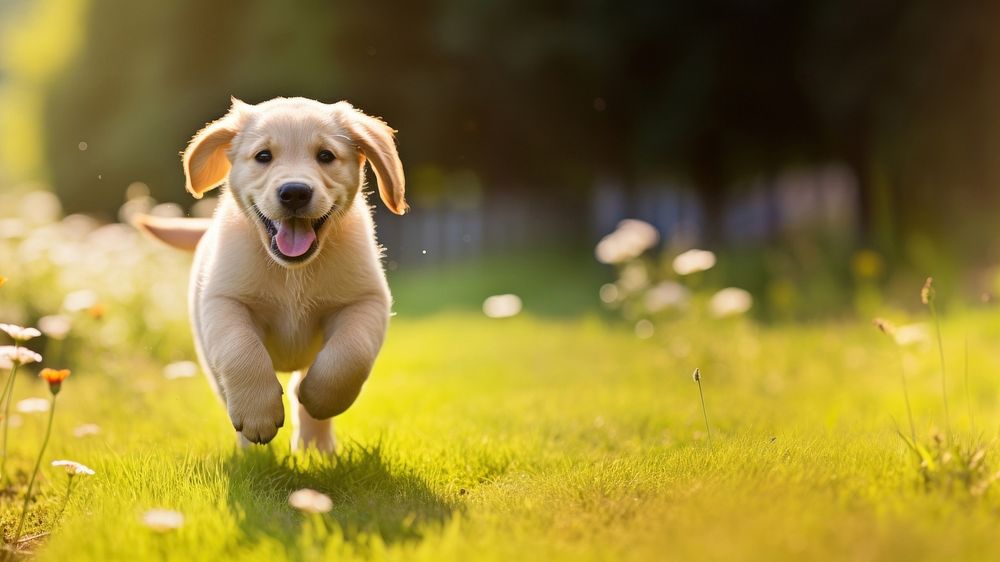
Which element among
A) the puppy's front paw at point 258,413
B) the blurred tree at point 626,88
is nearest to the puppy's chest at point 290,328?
the puppy's front paw at point 258,413

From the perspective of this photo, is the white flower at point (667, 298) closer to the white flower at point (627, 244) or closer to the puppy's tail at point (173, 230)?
the white flower at point (627, 244)

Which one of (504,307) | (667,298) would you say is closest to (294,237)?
(667,298)

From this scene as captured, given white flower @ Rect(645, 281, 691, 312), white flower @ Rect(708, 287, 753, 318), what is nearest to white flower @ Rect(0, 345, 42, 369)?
white flower @ Rect(708, 287, 753, 318)

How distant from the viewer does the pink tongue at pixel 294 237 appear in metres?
3.38

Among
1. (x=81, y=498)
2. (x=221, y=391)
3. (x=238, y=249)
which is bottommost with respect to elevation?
(x=81, y=498)

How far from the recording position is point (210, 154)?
12.0 feet

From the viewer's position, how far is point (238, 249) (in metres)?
3.67

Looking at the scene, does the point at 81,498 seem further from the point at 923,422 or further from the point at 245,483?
the point at 923,422

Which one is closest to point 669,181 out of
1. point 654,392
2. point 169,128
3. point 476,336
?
point 476,336

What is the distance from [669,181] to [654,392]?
9606 mm

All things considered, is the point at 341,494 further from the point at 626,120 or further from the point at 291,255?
the point at 626,120

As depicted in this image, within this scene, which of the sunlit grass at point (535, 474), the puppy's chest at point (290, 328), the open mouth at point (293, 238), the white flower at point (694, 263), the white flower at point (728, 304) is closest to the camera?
the sunlit grass at point (535, 474)

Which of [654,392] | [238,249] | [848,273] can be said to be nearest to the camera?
[238,249]

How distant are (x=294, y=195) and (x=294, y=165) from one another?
0.65 ft
